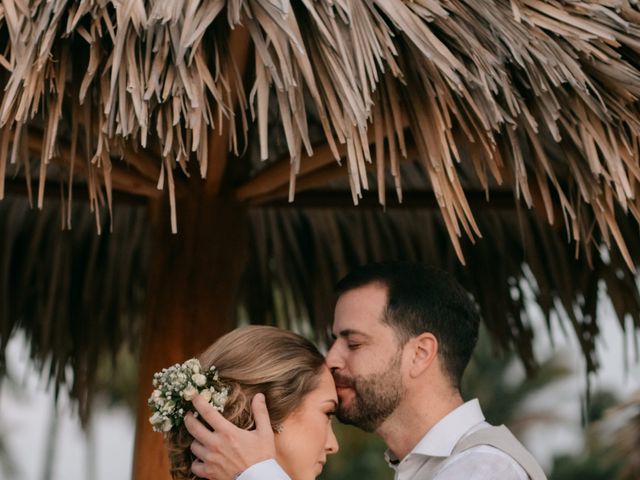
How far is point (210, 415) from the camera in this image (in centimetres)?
246

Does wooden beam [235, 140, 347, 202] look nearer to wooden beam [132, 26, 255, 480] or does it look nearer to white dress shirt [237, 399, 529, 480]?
wooden beam [132, 26, 255, 480]

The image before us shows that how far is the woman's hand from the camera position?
2.43 meters

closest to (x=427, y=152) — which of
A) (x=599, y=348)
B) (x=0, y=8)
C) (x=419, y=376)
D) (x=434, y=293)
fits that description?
(x=434, y=293)

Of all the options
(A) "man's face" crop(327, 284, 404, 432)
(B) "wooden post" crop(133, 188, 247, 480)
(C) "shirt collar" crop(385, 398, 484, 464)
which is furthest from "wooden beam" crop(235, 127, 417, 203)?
(C) "shirt collar" crop(385, 398, 484, 464)

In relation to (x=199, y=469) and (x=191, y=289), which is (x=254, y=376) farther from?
(x=191, y=289)

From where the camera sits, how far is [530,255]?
164 inches

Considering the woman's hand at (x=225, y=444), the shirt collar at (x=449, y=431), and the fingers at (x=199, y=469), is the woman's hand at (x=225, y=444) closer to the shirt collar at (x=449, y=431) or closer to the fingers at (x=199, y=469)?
the fingers at (x=199, y=469)

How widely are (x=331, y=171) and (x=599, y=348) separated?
1.65 metres

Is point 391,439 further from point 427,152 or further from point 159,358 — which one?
point 159,358

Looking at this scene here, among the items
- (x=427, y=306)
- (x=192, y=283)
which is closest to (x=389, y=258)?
(x=192, y=283)

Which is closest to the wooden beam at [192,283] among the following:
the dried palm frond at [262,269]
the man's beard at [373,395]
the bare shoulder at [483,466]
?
the dried palm frond at [262,269]

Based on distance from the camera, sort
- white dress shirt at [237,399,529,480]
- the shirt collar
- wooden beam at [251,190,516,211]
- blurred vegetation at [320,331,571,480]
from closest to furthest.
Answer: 1. white dress shirt at [237,399,529,480]
2. the shirt collar
3. wooden beam at [251,190,516,211]
4. blurred vegetation at [320,331,571,480]

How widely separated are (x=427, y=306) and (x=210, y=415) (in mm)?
639

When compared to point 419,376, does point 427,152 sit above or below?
above
